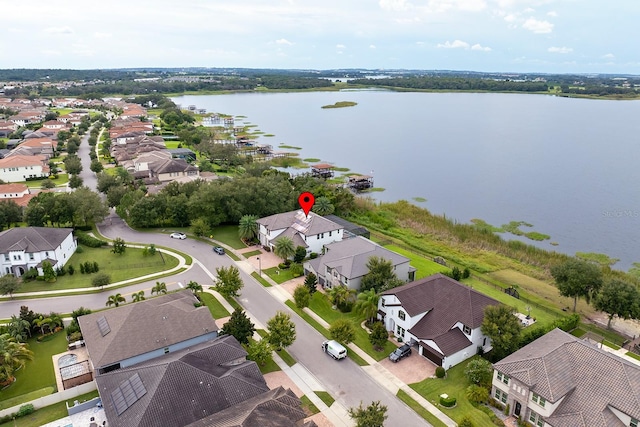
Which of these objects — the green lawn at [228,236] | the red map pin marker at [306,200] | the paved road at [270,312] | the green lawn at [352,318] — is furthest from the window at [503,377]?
the red map pin marker at [306,200]

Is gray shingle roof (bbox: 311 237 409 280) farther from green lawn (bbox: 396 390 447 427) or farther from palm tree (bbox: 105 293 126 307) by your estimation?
→ palm tree (bbox: 105 293 126 307)

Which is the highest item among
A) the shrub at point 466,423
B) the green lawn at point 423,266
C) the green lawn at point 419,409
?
the shrub at point 466,423

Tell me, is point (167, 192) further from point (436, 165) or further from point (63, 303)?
point (436, 165)

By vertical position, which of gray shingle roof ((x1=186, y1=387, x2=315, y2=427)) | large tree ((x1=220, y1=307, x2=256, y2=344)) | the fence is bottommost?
the fence

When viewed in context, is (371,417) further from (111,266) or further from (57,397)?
(111,266)

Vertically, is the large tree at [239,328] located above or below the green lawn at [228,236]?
above

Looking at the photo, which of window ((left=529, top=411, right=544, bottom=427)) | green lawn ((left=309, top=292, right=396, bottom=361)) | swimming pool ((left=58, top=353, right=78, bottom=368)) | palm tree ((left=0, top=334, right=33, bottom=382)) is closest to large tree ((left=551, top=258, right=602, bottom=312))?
window ((left=529, top=411, right=544, bottom=427))

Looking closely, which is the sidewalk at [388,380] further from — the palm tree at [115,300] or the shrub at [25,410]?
the shrub at [25,410]

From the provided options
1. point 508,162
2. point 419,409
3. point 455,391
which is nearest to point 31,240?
point 419,409

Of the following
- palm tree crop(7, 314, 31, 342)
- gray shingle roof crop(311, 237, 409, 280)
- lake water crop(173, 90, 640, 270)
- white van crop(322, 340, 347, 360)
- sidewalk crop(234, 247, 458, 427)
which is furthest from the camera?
lake water crop(173, 90, 640, 270)
